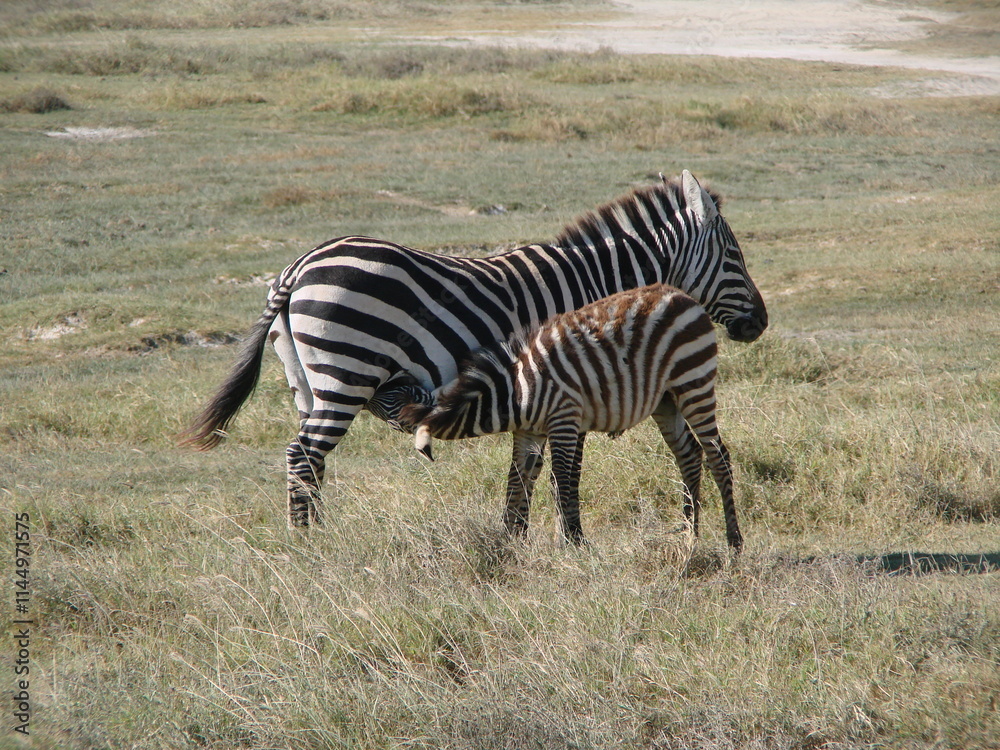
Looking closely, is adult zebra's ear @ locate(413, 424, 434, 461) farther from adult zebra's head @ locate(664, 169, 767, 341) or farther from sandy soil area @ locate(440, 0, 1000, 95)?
sandy soil area @ locate(440, 0, 1000, 95)

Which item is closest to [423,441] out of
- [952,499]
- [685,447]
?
[685,447]

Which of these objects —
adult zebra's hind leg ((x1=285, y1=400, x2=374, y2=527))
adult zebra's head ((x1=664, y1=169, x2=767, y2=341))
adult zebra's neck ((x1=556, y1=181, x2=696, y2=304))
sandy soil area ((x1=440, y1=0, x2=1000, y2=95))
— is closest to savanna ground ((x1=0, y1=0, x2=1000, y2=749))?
adult zebra's hind leg ((x1=285, y1=400, x2=374, y2=527))

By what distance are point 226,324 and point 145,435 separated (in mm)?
3882

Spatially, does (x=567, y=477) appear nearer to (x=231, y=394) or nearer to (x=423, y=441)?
(x=423, y=441)

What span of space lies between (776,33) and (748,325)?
5076 cm

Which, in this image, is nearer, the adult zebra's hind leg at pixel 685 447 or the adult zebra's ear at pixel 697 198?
the adult zebra's hind leg at pixel 685 447

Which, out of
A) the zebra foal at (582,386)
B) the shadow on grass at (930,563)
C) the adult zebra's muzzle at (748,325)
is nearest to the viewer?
the shadow on grass at (930,563)

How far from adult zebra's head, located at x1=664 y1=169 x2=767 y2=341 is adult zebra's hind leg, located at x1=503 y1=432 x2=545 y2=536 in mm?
1942

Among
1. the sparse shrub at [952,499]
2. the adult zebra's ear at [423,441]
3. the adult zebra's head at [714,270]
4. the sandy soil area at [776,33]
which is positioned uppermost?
the sandy soil area at [776,33]

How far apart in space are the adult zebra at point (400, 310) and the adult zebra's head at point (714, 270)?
0.20 feet

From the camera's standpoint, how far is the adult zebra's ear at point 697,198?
22.7 ft

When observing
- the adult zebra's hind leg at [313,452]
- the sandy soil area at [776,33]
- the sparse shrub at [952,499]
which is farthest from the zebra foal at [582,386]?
the sandy soil area at [776,33]

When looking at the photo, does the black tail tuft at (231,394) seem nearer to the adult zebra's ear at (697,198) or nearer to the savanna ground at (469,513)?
the savanna ground at (469,513)

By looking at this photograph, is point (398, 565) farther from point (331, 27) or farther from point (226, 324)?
point (331, 27)
